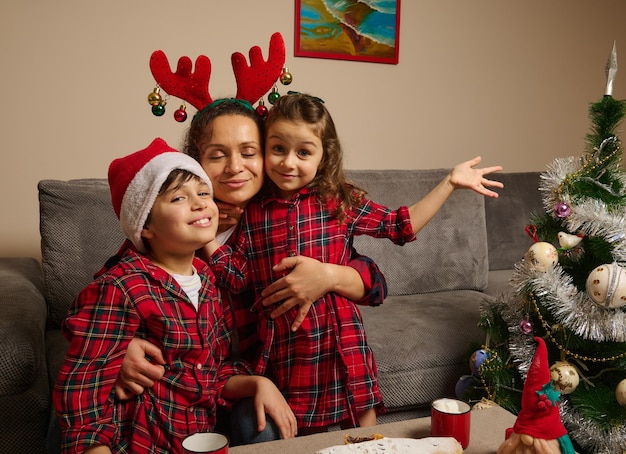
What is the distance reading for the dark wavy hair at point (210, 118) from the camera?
148 cm

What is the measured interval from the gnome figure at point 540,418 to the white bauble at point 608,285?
23.4 inches

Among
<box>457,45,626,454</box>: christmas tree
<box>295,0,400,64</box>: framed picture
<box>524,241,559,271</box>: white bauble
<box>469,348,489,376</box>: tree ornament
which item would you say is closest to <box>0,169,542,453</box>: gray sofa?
<box>469,348,489,376</box>: tree ornament

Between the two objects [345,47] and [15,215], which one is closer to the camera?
[15,215]

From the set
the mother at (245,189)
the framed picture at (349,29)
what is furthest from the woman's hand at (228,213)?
the framed picture at (349,29)

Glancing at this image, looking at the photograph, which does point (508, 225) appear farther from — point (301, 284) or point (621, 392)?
point (301, 284)

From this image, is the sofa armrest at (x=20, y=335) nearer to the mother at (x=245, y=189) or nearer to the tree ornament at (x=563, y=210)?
the mother at (x=245, y=189)

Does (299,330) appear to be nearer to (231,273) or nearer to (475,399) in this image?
(231,273)

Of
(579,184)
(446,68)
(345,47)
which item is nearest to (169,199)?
(579,184)

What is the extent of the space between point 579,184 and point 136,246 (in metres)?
1.23

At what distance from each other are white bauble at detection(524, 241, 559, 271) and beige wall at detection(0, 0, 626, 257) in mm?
1552

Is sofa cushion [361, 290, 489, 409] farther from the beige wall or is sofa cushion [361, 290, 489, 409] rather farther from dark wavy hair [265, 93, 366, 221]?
the beige wall

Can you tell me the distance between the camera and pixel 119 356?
3.93 feet

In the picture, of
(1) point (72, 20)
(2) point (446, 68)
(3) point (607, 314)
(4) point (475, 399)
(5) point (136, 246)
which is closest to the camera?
(5) point (136, 246)

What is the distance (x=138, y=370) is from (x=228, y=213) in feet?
1.60
